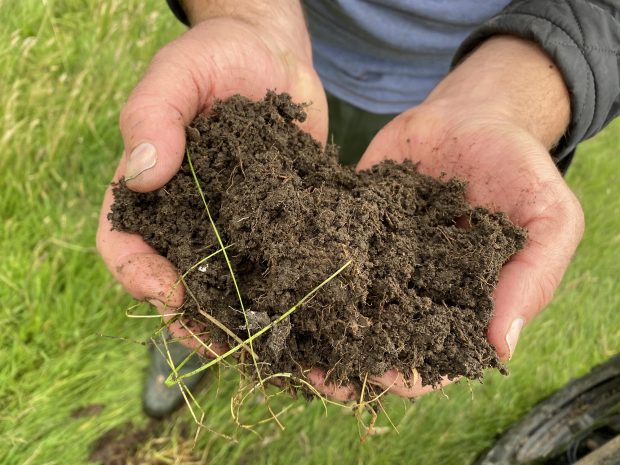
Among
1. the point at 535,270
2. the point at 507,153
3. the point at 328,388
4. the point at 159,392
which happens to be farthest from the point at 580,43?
the point at 159,392

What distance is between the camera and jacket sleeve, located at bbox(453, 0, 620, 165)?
6.84ft

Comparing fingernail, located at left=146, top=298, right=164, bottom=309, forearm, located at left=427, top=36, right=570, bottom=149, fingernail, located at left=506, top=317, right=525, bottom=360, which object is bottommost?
fingernail, located at left=146, top=298, right=164, bottom=309

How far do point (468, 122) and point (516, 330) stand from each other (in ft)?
2.78

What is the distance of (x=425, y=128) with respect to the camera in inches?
83.0

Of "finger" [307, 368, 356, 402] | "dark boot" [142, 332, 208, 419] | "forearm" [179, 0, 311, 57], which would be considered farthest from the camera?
"dark boot" [142, 332, 208, 419]

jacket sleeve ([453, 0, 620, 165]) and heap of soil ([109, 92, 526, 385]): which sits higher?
jacket sleeve ([453, 0, 620, 165])

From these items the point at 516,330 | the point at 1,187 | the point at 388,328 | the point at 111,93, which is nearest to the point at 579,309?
the point at 516,330

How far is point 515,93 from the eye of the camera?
7.07 ft

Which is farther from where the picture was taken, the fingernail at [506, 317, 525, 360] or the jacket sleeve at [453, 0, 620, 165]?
the jacket sleeve at [453, 0, 620, 165]

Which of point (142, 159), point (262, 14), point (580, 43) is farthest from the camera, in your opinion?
point (262, 14)

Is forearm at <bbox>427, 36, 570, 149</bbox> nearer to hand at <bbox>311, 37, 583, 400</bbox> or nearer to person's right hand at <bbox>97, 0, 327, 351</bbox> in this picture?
hand at <bbox>311, 37, 583, 400</bbox>

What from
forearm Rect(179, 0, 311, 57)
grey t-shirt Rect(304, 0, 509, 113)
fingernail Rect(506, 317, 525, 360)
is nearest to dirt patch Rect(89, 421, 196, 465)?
fingernail Rect(506, 317, 525, 360)

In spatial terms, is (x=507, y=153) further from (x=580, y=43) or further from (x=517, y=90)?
(x=580, y=43)

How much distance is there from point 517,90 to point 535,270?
0.90m
